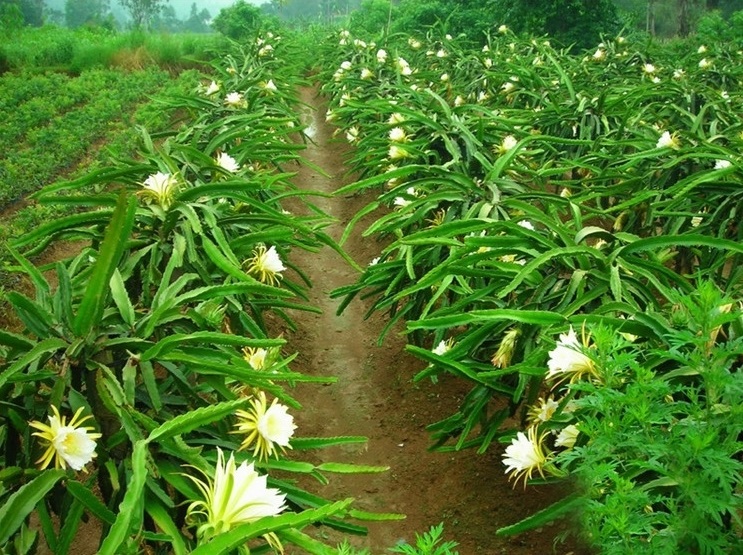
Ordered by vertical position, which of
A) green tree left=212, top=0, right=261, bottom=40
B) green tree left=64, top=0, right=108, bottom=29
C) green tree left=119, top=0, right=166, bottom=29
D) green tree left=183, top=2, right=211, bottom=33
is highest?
green tree left=212, top=0, right=261, bottom=40

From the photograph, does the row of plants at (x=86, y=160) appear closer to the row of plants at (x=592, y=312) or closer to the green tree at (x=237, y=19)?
the row of plants at (x=592, y=312)

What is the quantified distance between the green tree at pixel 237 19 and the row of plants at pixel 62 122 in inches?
167

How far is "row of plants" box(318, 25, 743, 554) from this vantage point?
1.14m

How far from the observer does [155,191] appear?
243cm

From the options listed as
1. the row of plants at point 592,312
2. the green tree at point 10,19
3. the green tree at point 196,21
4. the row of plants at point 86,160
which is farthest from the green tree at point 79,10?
the row of plants at point 592,312

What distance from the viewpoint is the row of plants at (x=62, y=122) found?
601 centimetres

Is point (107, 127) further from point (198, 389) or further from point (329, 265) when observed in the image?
point (198, 389)

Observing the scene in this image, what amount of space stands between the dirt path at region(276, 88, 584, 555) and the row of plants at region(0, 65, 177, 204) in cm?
320

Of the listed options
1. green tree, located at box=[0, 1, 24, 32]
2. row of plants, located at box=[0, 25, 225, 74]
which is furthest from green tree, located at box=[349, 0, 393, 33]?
green tree, located at box=[0, 1, 24, 32]

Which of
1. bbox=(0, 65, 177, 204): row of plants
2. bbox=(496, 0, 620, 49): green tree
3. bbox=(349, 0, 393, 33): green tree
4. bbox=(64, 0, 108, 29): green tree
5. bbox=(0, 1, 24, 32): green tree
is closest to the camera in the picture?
bbox=(0, 65, 177, 204): row of plants

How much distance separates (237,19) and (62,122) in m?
9.10

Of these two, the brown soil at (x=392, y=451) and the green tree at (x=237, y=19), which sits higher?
the brown soil at (x=392, y=451)

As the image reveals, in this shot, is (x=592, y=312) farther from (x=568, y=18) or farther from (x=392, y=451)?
(x=568, y=18)

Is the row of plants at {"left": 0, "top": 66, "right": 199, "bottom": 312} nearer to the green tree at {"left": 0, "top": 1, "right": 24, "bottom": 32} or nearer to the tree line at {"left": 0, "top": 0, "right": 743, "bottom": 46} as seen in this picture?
the tree line at {"left": 0, "top": 0, "right": 743, "bottom": 46}
